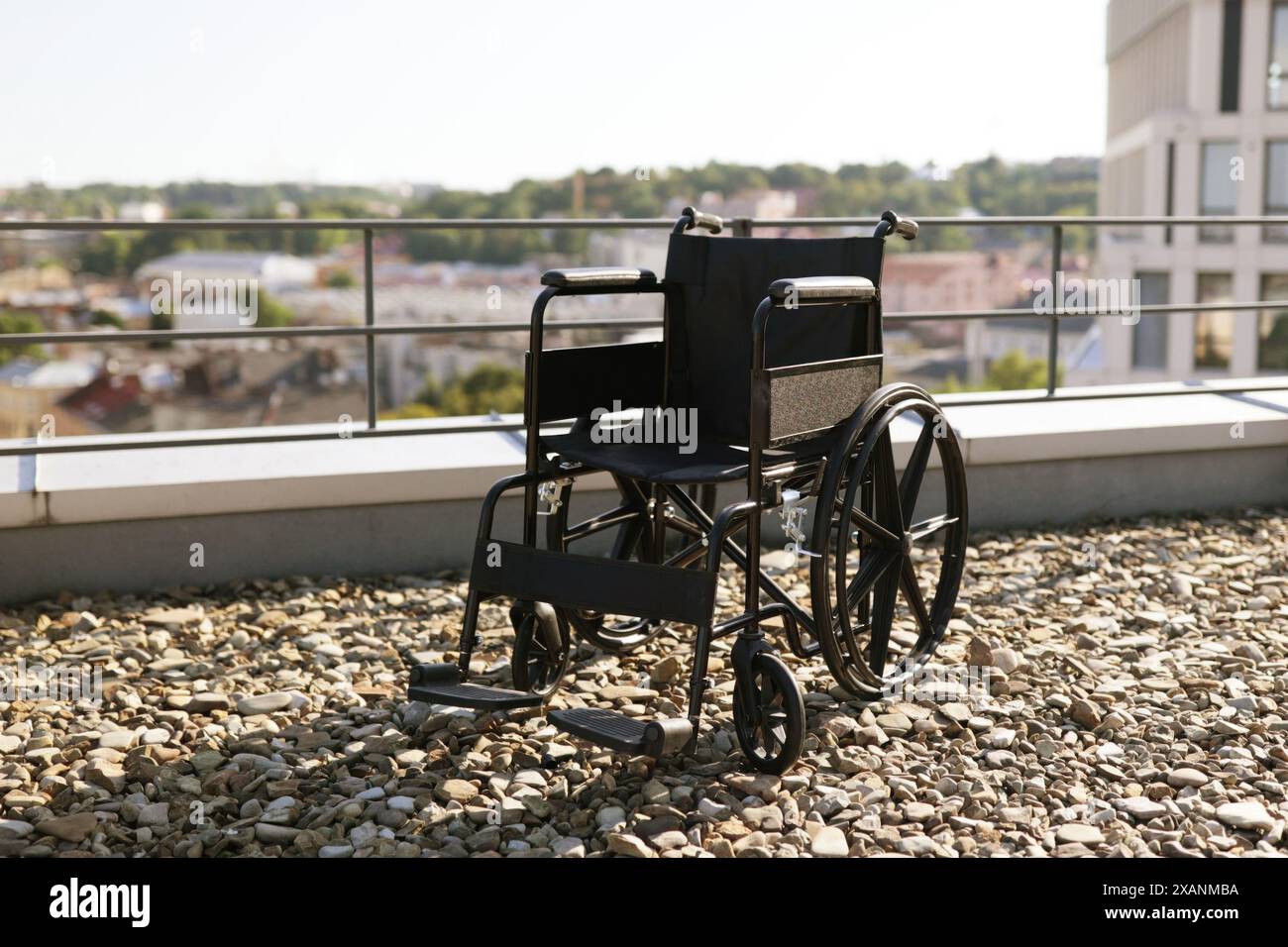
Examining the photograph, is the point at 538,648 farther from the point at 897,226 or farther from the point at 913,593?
the point at 897,226

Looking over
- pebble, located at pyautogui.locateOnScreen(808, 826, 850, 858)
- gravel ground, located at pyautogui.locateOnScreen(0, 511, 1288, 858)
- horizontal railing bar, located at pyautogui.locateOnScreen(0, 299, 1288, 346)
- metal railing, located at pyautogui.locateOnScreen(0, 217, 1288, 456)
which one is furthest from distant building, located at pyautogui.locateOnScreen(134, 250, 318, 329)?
pebble, located at pyautogui.locateOnScreen(808, 826, 850, 858)

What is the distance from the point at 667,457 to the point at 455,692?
0.65 meters

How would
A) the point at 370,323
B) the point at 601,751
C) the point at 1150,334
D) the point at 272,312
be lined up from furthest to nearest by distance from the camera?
1. the point at 272,312
2. the point at 1150,334
3. the point at 370,323
4. the point at 601,751

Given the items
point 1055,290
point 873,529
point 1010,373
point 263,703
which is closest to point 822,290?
point 873,529

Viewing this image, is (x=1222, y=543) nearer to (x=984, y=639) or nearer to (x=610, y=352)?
(x=984, y=639)

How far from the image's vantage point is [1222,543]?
14.8 ft

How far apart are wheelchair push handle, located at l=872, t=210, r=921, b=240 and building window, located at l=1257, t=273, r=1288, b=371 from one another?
47.3 metres

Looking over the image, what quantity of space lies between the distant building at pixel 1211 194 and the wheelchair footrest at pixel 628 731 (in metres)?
44.8

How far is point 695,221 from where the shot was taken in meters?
3.27

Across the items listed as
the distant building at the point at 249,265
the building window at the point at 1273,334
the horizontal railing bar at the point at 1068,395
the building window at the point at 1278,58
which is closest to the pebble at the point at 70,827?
the horizontal railing bar at the point at 1068,395

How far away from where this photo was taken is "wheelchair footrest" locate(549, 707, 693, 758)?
2.50 metres

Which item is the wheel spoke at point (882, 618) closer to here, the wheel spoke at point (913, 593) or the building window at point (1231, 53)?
the wheel spoke at point (913, 593)

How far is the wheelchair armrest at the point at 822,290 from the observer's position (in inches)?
105

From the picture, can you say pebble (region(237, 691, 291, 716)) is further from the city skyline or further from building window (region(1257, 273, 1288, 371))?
the city skyline
